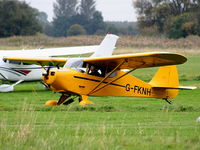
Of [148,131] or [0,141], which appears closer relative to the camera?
[0,141]

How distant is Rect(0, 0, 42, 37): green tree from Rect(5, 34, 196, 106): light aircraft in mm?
58508

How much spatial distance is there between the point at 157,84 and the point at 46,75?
167 inches

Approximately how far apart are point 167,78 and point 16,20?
62.5m

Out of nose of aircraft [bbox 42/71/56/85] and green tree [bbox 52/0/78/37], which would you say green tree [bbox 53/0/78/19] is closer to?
green tree [bbox 52/0/78/37]

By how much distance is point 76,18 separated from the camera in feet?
438

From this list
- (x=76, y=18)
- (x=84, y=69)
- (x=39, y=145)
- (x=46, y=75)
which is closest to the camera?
(x=39, y=145)

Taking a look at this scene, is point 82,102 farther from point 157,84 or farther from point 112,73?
point 157,84

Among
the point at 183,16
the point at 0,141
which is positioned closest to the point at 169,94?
the point at 0,141

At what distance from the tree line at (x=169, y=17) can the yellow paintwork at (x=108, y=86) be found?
55.6m

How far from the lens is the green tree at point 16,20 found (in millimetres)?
77688

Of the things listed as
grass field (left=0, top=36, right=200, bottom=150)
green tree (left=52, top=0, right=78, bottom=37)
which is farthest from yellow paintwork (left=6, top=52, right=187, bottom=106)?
green tree (left=52, top=0, right=78, bottom=37)

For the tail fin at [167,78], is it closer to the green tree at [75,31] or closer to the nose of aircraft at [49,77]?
the nose of aircraft at [49,77]

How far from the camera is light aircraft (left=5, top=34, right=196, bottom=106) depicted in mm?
17000

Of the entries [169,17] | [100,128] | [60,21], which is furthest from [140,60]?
[60,21]
